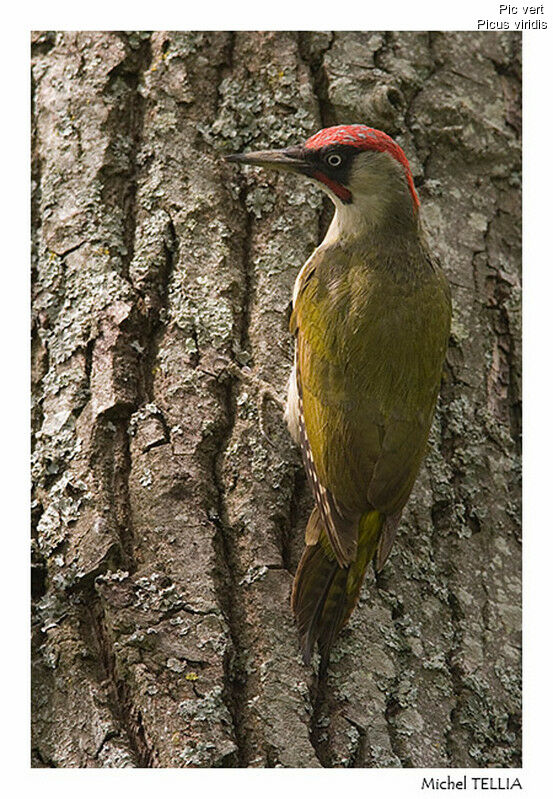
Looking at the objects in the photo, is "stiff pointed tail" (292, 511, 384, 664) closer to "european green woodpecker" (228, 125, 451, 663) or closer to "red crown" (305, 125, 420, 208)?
"european green woodpecker" (228, 125, 451, 663)

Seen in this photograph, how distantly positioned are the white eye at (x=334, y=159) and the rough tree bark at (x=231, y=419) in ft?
0.56

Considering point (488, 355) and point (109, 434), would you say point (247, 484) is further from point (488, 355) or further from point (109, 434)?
point (488, 355)

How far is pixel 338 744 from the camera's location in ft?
8.15

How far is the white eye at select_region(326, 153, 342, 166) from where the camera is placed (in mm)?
3037

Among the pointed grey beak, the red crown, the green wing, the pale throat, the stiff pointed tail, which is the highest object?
the red crown

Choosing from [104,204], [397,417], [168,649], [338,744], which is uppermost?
[104,204]

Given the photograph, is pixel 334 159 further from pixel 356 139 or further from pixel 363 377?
pixel 363 377

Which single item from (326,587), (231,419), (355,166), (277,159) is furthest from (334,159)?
(326,587)

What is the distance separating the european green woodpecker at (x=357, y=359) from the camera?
8.71 ft

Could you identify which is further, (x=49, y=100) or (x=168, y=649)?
→ (x=49, y=100)

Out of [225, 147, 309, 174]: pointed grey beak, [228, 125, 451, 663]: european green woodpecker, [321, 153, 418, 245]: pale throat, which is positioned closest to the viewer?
[228, 125, 451, 663]: european green woodpecker

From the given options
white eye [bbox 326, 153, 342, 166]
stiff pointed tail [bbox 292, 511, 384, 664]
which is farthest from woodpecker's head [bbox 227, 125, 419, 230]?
stiff pointed tail [bbox 292, 511, 384, 664]

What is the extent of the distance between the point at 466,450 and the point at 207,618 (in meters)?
1.02

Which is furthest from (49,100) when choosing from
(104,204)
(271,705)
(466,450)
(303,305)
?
(271,705)
